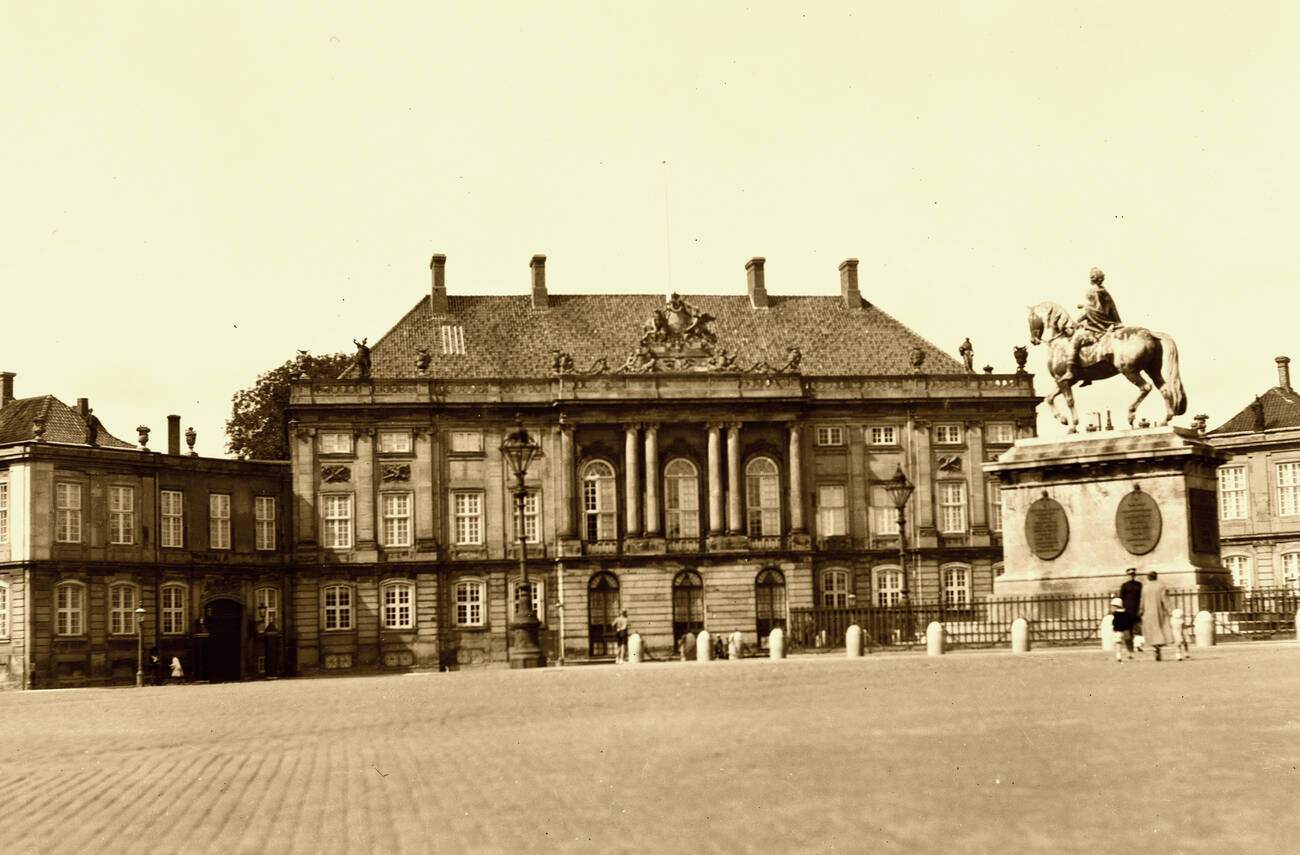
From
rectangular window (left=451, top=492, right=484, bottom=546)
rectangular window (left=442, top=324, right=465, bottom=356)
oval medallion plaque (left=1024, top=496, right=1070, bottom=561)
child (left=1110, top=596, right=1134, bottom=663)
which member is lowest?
child (left=1110, top=596, right=1134, bottom=663)

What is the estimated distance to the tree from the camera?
2995 inches

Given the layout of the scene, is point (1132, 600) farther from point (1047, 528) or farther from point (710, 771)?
point (710, 771)

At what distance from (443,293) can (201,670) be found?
18.3 m

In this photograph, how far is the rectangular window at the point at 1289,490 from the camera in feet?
225

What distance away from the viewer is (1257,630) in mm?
33031

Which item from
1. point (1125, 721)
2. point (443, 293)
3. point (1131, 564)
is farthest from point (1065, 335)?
point (443, 293)

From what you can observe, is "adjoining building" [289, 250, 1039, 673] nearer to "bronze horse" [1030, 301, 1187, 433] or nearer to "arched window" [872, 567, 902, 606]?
"arched window" [872, 567, 902, 606]

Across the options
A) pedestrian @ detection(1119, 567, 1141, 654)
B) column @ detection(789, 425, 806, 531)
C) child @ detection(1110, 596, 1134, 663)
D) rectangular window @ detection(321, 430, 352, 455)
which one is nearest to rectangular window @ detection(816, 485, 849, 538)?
column @ detection(789, 425, 806, 531)

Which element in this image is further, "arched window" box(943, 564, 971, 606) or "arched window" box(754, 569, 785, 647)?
"arched window" box(943, 564, 971, 606)

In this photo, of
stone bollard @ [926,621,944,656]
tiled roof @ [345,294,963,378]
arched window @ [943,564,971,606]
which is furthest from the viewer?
tiled roof @ [345,294,963,378]

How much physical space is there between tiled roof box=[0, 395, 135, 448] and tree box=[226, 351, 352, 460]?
12.1 meters

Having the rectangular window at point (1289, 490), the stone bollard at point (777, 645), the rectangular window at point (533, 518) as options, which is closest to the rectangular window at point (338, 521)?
the rectangular window at point (533, 518)

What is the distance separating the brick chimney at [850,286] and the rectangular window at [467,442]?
17.3m

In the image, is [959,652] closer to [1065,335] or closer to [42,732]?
[1065,335]
